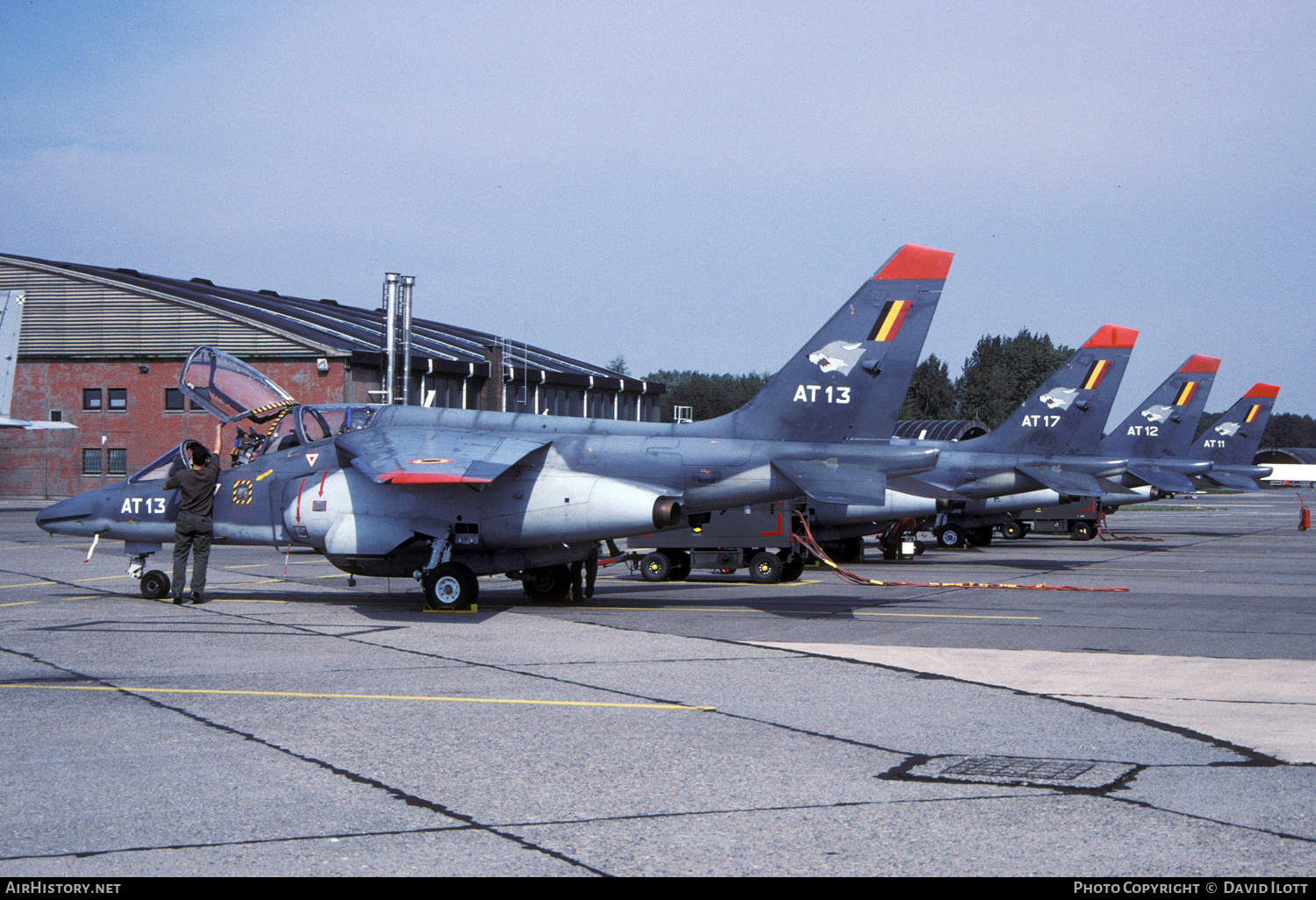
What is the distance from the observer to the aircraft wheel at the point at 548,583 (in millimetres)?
16812

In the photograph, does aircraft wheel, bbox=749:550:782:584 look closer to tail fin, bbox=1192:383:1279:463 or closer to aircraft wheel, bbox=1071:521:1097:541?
aircraft wheel, bbox=1071:521:1097:541

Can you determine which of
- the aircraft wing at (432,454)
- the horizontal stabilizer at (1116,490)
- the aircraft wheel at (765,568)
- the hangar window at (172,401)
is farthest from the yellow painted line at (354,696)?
the hangar window at (172,401)

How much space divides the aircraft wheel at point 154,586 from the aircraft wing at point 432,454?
3201 millimetres

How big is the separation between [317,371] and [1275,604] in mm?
38660

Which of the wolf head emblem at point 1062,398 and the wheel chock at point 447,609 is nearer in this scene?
the wheel chock at point 447,609

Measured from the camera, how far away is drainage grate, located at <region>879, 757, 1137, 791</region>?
6602mm

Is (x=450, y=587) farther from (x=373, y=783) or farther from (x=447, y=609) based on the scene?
(x=373, y=783)

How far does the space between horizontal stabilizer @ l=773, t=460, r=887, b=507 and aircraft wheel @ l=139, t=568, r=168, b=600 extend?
8710 mm

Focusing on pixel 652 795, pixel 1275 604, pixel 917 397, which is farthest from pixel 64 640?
pixel 917 397

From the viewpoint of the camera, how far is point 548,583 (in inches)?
664

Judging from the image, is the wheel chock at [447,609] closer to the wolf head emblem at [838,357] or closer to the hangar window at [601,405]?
the wolf head emblem at [838,357]

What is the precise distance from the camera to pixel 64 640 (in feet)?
39.3

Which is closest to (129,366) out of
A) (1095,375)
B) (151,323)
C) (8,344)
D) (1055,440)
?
(151,323)

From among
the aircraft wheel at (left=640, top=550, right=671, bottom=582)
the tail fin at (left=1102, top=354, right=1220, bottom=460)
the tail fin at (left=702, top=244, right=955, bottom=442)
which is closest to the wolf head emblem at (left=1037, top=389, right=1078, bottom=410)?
the tail fin at (left=1102, top=354, right=1220, bottom=460)
